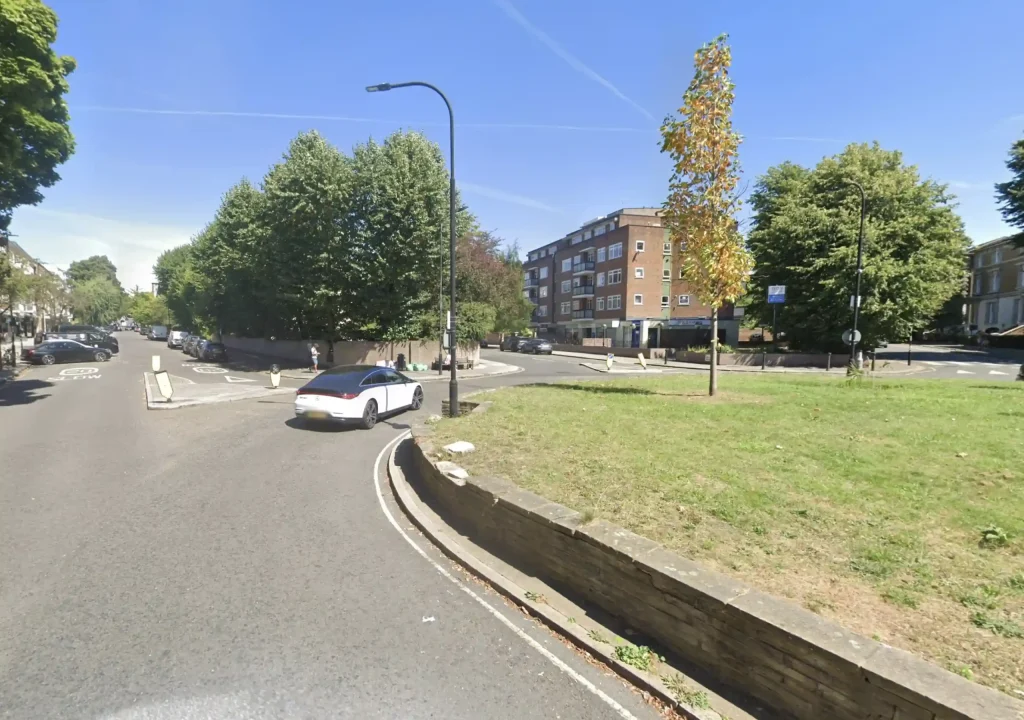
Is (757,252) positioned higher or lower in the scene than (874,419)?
higher

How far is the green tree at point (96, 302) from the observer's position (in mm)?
86338

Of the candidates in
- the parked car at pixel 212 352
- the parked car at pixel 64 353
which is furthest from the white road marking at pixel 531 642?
the parked car at pixel 64 353

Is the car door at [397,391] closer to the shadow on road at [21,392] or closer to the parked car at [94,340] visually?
the shadow on road at [21,392]

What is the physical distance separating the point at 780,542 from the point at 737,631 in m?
1.58

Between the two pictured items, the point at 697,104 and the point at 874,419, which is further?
the point at 697,104

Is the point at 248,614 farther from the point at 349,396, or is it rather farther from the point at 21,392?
the point at 21,392

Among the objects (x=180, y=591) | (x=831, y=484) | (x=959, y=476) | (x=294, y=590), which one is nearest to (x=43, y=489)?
(x=180, y=591)

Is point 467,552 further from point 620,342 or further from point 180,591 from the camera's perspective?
point 620,342

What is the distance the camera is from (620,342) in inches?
2361

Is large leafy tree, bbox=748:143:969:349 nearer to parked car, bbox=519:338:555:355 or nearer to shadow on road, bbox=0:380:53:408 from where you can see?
parked car, bbox=519:338:555:355

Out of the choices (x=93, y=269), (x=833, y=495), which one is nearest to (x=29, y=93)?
(x=833, y=495)

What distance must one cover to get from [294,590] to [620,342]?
187 feet

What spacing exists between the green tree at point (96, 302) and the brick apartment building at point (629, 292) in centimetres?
7329

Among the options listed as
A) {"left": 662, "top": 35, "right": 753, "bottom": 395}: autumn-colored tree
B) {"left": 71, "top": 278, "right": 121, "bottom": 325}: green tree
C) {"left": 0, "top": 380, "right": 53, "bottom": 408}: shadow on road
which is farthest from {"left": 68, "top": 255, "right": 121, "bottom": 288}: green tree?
{"left": 662, "top": 35, "right": 753, "bottom": 395}: autumn-colored tree
